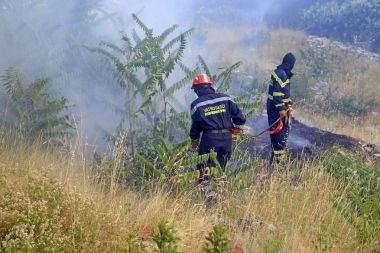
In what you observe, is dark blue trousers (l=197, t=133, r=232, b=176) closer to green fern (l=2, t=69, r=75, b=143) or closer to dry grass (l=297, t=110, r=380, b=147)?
green fern (l=2, t=69, r=75, b=143)

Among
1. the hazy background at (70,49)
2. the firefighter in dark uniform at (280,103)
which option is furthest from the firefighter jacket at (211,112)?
the hazy background at (70,49)

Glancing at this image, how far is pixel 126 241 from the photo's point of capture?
9.75 feet

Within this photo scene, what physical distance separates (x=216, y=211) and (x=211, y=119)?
1592 millimetres

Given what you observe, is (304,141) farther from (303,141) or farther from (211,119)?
(211,119)

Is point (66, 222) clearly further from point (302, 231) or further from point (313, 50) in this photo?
point (313, 50)

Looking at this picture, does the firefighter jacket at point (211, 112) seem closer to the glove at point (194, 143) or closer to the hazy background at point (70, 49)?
the glove at point (194, 143)

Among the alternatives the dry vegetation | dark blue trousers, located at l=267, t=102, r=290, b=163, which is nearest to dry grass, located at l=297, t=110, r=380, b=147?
the dry vegetation

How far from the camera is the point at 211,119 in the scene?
5496 mm

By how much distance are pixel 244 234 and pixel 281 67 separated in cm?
454

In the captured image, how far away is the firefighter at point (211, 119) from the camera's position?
547 centimetres

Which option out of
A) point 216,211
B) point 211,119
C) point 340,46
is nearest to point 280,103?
point 211,119

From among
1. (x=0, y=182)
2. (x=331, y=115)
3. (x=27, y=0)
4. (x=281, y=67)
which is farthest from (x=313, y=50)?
(x=0, y=182)

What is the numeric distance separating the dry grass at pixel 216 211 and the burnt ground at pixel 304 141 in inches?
121

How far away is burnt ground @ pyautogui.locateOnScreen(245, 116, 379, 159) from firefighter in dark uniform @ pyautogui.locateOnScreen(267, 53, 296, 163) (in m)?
0.72
